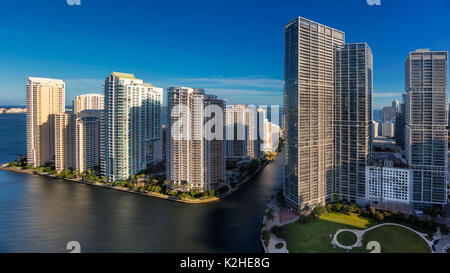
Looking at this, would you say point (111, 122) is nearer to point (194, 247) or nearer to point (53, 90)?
point (53, 90)

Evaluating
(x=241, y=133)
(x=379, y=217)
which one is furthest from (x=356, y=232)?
(x=241, y=133)

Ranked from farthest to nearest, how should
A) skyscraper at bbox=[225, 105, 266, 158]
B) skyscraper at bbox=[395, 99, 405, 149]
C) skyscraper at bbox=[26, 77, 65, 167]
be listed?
skyscraper at bbox=[225, 105, 266, 158], skyscraper at bbox=[395, 99, 405, 149], skyscraper at bbox=[26, 77, 65, 167]

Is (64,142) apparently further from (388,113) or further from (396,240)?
(388,113)

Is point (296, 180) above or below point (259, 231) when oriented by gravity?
above

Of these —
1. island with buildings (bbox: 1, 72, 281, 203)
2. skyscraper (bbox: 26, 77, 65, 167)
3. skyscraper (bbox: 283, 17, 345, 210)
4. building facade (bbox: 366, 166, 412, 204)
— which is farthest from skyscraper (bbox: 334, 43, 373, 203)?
skyscraper (bbox: 26, 77, 65, 167)

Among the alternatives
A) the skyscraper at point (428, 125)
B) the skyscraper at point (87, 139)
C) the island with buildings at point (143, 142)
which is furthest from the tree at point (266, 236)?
the skyscraper at point (87, 139)

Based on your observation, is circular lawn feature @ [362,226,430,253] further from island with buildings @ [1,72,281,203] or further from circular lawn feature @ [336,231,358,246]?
island with buildings @ [1,72,281,203]

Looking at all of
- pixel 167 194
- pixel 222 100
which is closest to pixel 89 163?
pixel 167 194
